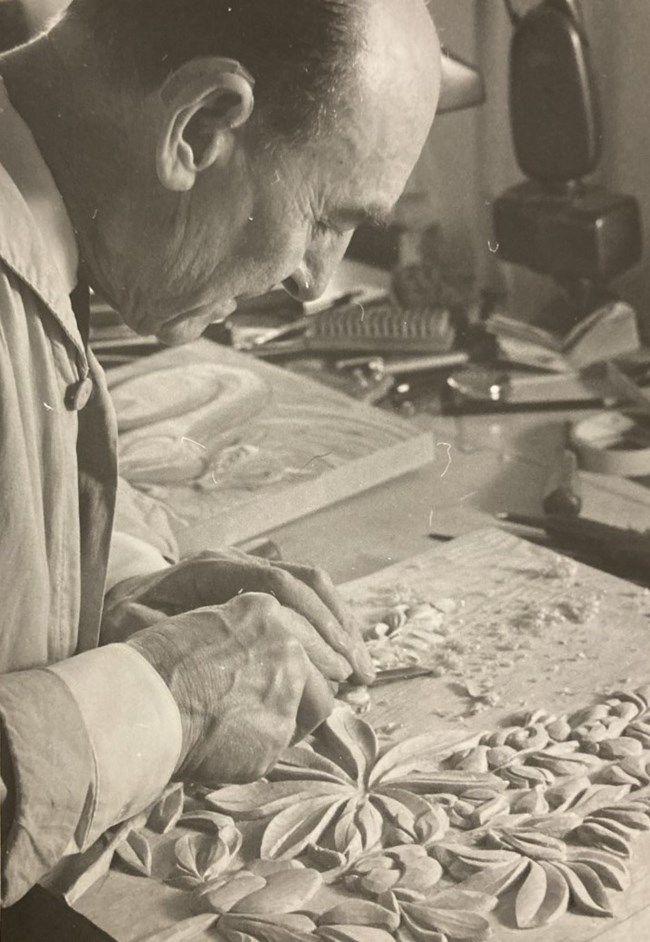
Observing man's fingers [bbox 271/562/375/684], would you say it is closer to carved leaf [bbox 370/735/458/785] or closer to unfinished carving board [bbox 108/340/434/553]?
carved leaf [bbox 370/735/458/785]

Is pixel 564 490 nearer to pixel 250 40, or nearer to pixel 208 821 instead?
pixel 208 821

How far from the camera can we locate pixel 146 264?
107cm

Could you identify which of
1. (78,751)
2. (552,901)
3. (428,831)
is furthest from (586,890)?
(78,751)

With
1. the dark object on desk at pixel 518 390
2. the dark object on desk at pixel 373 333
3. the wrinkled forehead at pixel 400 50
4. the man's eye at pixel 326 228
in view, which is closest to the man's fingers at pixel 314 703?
the man's eye at pixel 326 228

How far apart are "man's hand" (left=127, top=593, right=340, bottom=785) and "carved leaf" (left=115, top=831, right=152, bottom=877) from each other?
6 centimetres

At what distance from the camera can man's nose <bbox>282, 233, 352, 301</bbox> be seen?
1102mm

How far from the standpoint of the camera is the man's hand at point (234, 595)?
1.18 m

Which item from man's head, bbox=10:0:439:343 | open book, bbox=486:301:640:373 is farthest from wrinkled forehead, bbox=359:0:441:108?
open book, bbox=486:301:640:373

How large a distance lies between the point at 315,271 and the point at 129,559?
1.11 feet

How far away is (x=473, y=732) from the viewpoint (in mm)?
1179

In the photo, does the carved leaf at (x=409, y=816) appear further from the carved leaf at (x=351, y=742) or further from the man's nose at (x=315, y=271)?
the man's nose at (x=315, y=271)

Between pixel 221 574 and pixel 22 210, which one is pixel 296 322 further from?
pixel 22 210

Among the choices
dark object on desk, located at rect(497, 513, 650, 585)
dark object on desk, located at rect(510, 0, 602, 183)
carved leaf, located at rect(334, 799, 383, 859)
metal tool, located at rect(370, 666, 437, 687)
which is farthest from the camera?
dark object on desk, located at rect(510, 0, 602, 183)

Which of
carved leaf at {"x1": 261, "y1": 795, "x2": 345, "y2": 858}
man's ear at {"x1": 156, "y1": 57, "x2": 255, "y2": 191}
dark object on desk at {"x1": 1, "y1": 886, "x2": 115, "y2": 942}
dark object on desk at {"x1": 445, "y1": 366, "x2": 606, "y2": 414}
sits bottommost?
dark object on desk at {"x1": 1, "y1": 886, "x2": 115, "y2": 942}
